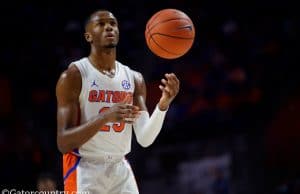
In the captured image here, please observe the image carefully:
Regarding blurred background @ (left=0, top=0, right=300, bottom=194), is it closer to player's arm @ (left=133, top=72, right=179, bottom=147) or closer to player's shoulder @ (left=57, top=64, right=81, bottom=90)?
player's arm @ (left=133, top=72, right=179, bottom=147)

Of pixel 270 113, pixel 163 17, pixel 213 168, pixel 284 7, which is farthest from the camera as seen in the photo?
pixel 284 7

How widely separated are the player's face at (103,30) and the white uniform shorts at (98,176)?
85 centimetres

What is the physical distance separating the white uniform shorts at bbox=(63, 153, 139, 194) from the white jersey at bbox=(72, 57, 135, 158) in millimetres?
59

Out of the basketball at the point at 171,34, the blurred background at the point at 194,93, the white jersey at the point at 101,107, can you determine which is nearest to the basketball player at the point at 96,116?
the white jersey at the point at 101,107

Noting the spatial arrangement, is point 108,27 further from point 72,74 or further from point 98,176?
point 98,176

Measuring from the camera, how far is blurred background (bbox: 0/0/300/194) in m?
8.48

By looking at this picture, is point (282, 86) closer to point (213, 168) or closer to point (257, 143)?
point (257, 143)

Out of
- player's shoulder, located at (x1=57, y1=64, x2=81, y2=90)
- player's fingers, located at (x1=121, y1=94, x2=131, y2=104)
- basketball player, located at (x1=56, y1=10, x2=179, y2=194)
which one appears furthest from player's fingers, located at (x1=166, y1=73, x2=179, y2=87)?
player's shoulder, located at (x1=57, y1=64, x2=81, y2=90)

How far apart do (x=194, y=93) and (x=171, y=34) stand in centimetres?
510

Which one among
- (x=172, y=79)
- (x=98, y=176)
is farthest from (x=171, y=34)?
(x=98, y=176)

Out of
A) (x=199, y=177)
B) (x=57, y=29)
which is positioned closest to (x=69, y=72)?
(x=199, y=177)

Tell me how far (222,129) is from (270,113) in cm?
84

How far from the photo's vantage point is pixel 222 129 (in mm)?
8742

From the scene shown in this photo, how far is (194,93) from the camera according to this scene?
9.40 m
